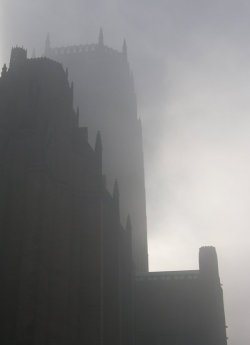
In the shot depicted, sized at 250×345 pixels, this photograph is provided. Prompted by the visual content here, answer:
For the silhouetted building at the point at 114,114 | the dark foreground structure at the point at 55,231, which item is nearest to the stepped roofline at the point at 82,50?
the silhouetted building at the point at 114,114

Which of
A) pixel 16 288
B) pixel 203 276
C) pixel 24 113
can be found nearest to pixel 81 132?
pixel 24 113

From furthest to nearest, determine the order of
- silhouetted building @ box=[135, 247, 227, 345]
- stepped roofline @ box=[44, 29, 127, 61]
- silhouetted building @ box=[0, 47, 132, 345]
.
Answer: stepped roofline @ box=[44, 29, 127, 61] < silhouetted building @ box=[135, 247, 227, 345] < silhouetted building @ box=[0, 47, 132, 345]

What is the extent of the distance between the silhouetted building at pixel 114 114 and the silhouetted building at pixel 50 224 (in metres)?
26.1

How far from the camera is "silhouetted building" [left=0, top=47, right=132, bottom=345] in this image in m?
22.0

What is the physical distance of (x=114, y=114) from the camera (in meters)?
62.5

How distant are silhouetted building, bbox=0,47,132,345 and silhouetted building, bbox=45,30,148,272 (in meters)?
26.1

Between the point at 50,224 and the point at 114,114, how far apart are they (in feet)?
132

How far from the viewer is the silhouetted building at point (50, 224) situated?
22.0m

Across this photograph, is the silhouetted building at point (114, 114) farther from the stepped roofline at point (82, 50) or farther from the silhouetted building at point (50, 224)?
the silhouetted building at point (50, 224)

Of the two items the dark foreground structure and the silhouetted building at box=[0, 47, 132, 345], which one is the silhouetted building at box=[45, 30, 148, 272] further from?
the silhouetted building at box=[0, 47, 132, 345]

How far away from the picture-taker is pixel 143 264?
57.1 m

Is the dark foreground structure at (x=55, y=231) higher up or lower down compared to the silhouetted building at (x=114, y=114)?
lower down

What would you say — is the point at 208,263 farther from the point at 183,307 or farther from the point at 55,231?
the point at 55,231

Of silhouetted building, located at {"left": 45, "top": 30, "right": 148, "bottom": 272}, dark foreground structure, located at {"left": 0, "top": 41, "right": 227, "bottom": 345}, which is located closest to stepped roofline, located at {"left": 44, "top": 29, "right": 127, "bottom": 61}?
silhouetted building, located at {"left": 45, "top": 30, "right": 148, "bottom": 272}
